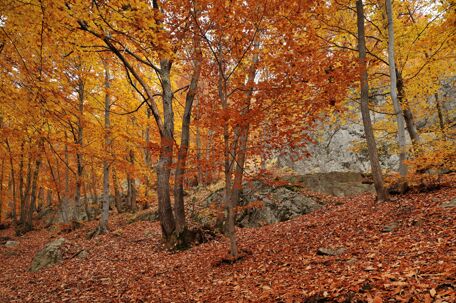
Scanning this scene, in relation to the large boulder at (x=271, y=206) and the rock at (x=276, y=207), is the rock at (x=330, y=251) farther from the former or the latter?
the rock at (x=276, y=207)

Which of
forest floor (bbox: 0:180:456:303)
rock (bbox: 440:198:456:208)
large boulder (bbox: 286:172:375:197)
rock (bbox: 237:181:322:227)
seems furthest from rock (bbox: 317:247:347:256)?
large boulder (bbox: 286:172:375:197)

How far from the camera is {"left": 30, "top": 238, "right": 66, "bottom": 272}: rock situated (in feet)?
31.9

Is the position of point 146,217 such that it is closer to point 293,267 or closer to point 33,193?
point 33,193

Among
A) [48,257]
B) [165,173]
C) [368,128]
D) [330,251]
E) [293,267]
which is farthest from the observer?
[48,257]

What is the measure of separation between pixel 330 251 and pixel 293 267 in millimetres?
886

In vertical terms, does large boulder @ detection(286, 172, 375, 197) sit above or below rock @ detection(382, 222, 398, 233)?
above

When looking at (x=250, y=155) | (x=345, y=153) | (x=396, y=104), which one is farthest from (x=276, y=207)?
(x=345, y=153)

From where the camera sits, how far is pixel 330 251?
5918 mm

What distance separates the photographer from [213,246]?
30.0 feet

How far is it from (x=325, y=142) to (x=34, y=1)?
65.8ft

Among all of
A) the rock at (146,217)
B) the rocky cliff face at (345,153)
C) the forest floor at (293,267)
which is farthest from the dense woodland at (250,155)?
the rocky cliff face at (345,153)

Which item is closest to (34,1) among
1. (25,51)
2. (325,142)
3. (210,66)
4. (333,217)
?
(25,51)

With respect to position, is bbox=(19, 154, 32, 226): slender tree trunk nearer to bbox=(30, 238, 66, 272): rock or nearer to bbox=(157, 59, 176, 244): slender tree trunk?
bbox=(30, 238, 66, 272): rock

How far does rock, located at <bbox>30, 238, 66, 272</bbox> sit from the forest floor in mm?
294
